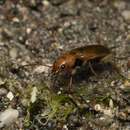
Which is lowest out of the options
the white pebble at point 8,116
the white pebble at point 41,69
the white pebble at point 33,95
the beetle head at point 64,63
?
the white pebble at point 8,116

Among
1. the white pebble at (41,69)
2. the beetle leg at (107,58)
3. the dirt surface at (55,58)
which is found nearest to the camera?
the dirt surface at (55,58)

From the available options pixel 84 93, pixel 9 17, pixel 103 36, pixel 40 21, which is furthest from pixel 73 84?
pixel 9 17

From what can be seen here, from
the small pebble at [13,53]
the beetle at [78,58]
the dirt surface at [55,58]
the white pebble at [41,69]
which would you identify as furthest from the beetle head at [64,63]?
the small pebble at [13,53]

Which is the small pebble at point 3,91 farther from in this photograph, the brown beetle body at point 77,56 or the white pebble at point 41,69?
the brown beetle body at point 77,56

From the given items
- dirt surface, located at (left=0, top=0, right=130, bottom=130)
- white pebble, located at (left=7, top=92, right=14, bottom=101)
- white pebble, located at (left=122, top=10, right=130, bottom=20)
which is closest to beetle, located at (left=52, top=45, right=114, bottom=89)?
dirt surface, located at (left=0, top=0, right=130, bottom=130)

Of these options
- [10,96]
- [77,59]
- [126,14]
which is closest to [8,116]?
[10,96]

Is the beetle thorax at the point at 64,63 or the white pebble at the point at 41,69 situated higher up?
the beetle thorax at the point at 64,63
